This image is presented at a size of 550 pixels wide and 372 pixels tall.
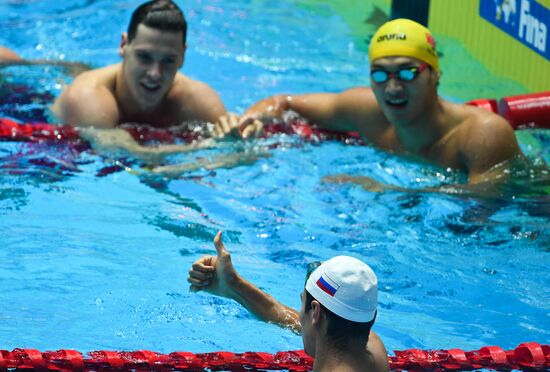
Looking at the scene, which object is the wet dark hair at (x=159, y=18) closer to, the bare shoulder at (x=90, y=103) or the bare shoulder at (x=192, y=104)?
the bare shoulder at (x=90, y=103)

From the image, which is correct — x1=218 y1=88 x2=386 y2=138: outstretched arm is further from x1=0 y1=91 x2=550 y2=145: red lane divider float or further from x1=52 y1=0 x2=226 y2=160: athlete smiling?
x1=52 y1=0 x2=226 y2=160: athlete smiling

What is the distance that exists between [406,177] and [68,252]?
201cm

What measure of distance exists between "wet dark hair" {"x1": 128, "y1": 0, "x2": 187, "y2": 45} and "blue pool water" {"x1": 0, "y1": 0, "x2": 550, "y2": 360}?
760mm

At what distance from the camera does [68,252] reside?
4727mm

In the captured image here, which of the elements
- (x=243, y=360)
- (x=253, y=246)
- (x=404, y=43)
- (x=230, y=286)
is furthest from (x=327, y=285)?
(x=404, y=43)

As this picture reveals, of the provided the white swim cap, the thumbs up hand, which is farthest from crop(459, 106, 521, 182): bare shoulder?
the white swim cap

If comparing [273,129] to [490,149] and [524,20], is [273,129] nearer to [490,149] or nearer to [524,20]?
[490,149]

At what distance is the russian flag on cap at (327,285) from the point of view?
9.21ft

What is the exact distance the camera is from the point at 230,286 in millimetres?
3529

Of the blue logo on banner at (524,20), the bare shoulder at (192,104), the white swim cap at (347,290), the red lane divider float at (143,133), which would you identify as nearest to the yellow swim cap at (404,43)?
the red lane divider float at (143,133)

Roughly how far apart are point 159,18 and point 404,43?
4.72ft

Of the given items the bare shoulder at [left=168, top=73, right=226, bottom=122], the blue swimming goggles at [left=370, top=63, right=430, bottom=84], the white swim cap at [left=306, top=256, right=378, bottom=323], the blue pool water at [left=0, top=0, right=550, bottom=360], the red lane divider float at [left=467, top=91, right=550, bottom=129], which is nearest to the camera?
the white swim cap at [left=306, top=256, right=378, bottom=323]

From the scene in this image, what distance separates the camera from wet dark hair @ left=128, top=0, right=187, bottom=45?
5.78 metres

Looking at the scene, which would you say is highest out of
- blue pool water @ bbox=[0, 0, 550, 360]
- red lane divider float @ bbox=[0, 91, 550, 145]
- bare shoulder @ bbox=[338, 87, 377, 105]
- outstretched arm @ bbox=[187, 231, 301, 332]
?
bare shoulder @ bbox=[338, 87, 377, 105]
